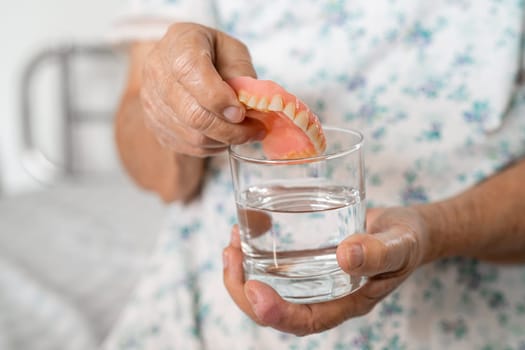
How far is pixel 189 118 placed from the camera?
0.46 metres

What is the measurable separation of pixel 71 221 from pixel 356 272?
3.25 ft

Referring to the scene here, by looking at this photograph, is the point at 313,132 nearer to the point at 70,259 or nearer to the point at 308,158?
the point at 308,158

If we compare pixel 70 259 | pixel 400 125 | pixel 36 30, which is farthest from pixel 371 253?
pixel 36 30

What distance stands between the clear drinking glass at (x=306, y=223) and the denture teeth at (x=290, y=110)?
45 millimetres

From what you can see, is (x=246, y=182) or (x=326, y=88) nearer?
(x=246, y=182)

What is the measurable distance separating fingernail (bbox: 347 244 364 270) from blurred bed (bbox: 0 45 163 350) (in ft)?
1.86

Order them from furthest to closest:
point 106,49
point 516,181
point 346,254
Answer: point 106,49 → point 516,181 → point 346,254

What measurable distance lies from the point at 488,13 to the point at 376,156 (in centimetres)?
20

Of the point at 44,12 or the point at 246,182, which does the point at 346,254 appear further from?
the point at 44,12

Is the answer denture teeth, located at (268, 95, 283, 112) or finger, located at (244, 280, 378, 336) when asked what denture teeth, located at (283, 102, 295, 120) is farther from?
finger, located at (244, 280, 378, 336)

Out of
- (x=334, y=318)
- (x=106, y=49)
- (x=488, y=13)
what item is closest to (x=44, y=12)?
(x=106, y=49)

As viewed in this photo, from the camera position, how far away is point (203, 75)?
44 centimetres

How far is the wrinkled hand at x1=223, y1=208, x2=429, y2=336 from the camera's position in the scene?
45cm

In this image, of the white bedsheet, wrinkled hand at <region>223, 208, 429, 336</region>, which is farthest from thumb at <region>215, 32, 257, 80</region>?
the white bedsheet
